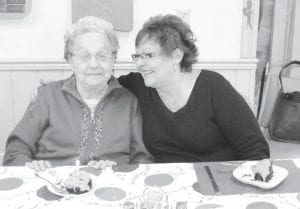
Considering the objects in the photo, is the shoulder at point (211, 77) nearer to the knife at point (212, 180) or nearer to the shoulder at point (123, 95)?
the shoulder at point (123, 95)

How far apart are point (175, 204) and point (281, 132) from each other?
1305mm

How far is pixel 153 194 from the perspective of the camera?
1.25 meters

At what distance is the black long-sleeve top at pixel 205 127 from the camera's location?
5.98 feet

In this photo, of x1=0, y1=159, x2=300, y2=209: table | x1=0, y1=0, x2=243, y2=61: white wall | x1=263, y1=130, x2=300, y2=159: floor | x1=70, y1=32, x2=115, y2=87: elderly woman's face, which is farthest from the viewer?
x1=0, y1=0, x2=243, y2=61: white wall

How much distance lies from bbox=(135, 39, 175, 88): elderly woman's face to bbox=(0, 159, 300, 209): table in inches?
19.1

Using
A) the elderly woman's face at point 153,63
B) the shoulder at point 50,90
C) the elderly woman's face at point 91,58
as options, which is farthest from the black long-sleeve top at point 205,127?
the shoulder at point 50,90

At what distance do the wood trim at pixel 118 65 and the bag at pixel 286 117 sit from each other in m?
0.29

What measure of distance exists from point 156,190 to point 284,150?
123cm

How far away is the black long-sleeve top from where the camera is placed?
1822 mm

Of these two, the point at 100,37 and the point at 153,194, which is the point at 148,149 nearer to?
the point at 100,37

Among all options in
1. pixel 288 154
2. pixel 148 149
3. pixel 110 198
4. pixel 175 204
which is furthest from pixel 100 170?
pixel 288 154

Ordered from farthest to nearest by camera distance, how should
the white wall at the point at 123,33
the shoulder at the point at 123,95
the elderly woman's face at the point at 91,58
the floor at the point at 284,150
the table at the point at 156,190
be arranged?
the white wall at the point at 123,33 < the floor at the point at 284,150 < the shoulder at the point at 123,95 < the elderly woman's face at the point at 91,58 < the table at the point at 156,190

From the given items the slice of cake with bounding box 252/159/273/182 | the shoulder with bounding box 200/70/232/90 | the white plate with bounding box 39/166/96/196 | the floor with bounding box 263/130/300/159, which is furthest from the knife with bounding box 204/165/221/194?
the floor with bounding box 263/130/300/159

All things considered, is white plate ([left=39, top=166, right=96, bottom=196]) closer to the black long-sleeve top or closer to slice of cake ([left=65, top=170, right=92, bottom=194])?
slice of cake ([left=65, top=170, right=92, bottom=194])
